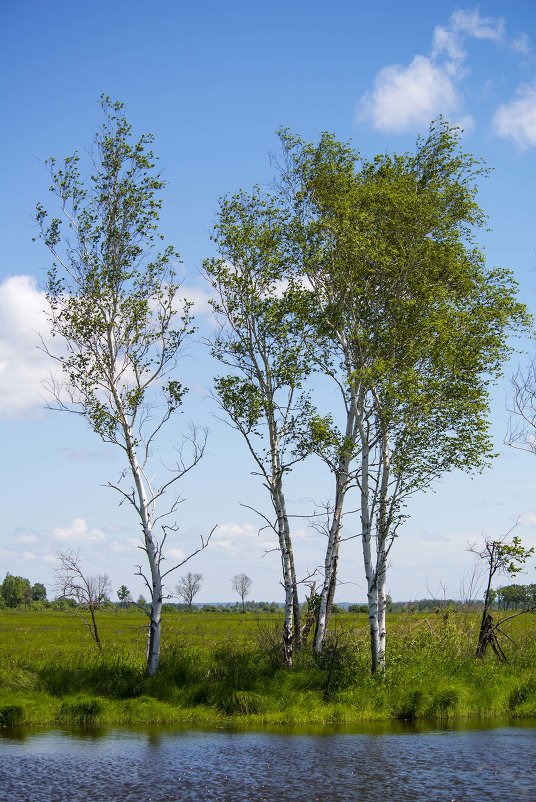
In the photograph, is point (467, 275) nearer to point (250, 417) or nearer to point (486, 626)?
point (250, 417)

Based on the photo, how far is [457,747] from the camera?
24.4m

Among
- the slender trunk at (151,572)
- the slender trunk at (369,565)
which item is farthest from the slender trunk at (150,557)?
the slender trunk at (369,565)

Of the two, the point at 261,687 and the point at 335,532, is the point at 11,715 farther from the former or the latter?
the point at 335,532

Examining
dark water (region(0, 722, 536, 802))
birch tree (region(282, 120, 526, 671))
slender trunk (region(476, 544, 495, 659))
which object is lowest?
dark water (region(0, 722, 536, 802))

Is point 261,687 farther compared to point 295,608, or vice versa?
point 295,608

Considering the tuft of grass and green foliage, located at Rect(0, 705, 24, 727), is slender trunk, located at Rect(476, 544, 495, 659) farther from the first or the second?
green foliage, located at Rect(0, 705, 24, 727)

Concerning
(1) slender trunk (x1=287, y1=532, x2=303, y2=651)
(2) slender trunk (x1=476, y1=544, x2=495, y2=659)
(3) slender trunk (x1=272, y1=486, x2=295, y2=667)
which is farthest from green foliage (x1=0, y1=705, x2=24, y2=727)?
(2) slender trunk (x1=476, y1=544, x2=495, y2=659)

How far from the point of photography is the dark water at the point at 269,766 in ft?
62.1

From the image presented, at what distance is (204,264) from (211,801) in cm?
2253

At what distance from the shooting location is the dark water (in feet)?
62.1

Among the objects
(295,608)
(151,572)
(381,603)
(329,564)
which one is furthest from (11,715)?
(381,603)

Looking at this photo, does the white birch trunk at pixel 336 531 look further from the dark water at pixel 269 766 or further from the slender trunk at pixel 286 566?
the dark water at pixel 269 766

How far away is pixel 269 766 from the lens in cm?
2178

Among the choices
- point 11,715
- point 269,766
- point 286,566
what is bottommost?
point 269,766
